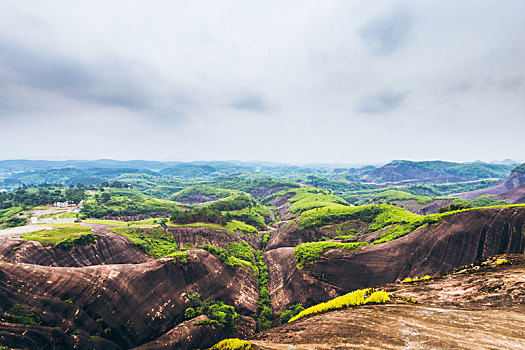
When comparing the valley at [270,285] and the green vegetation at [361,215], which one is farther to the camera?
the green vegetation at [361,215]

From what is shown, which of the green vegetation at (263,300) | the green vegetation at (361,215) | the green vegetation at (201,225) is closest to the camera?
the green vegetation at (263,300)

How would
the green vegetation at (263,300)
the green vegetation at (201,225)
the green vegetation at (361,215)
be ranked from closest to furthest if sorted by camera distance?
1. the green vegetation at (263,300)
2. the green vegetation at (361,215)
3. the green vegetation at (201,225)

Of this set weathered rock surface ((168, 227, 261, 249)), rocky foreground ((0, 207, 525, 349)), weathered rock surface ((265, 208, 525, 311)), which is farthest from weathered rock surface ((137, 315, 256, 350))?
weathered rock surface ((168, 227, 261, 249))

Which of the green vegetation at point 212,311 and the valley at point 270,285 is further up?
the valley at point 270,285

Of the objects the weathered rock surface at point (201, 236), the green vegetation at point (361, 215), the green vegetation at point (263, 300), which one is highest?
the green vegetation at point (361, 215)

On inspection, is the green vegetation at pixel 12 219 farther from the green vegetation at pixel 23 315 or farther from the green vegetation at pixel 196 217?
the green vegetation at pixel 23 315

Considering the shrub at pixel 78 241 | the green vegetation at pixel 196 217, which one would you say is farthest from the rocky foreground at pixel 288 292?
the green vegetation at pixel 196 217

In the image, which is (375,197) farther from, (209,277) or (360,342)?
(360,342)
